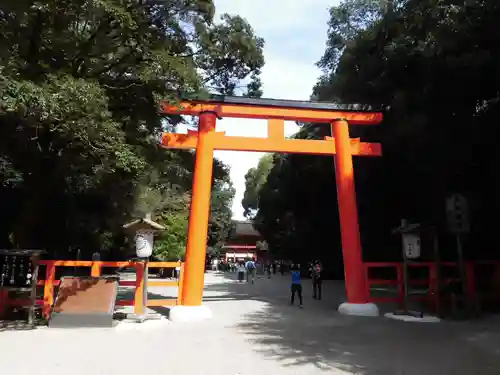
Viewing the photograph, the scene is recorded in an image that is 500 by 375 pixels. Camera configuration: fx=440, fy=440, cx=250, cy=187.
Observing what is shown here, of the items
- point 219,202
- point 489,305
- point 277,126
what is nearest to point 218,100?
point 277,126

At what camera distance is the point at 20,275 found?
984cm

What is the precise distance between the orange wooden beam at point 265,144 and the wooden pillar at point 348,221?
1.17ft

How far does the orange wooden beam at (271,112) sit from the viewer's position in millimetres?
11938

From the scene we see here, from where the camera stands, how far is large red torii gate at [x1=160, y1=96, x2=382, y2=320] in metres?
11.2

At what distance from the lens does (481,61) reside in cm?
1013

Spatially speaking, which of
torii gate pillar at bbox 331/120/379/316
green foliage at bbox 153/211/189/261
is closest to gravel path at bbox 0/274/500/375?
torii gate pillar at bbox 331/120/379/316

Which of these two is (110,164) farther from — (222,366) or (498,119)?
(498,119)

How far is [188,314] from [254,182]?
4146cm

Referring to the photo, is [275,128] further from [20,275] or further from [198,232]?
[20,275]

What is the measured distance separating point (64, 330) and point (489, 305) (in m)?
10.8

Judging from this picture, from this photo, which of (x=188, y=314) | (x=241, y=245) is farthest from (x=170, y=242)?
(x=241, y=245)

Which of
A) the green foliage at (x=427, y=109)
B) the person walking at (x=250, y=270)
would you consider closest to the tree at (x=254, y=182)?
the person walking at (x=250, y=270)

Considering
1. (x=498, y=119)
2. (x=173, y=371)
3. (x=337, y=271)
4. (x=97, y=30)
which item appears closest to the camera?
(x=173, y=371)

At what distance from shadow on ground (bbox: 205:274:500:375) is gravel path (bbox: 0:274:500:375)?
15 millimetres
